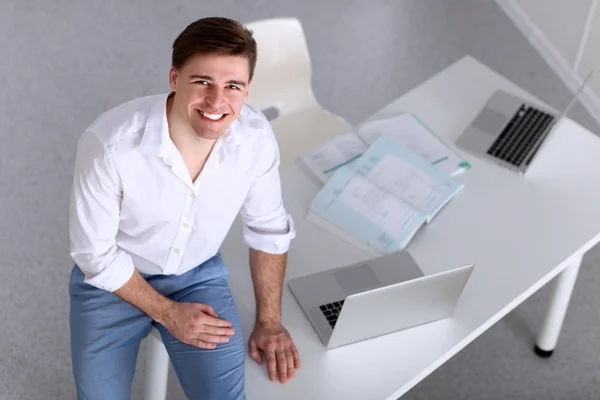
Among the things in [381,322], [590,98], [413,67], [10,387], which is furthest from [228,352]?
[590,98]

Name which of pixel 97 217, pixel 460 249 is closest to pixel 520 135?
pixel 460 249

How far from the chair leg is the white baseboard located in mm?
2584

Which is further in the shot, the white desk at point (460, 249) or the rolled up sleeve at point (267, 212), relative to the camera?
the rolled up sleeve at point (267, 212)

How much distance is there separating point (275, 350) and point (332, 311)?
19 cm

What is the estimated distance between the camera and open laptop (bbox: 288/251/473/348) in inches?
79.0

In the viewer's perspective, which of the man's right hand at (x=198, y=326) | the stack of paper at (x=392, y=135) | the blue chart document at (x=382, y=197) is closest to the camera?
the man's right hand at (x=198, y=326)

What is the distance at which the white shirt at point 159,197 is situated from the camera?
6.53ft

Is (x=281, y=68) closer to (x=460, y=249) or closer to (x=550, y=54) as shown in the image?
(x=460, y=249)

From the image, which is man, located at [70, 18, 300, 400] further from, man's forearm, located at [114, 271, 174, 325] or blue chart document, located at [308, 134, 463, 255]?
blue chart document, located at [308, 134, 463, 255]

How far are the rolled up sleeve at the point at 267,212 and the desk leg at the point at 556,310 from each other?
934 millimetres

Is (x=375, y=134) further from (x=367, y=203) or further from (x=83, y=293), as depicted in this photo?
(x=83, y=293)

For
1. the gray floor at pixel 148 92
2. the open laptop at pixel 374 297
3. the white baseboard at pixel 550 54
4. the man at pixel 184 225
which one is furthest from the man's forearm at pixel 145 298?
the white baseboard at pixel 550 54

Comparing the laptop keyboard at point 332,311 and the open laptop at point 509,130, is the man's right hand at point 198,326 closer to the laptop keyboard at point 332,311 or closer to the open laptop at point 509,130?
the laptop keyboard at point 332,311

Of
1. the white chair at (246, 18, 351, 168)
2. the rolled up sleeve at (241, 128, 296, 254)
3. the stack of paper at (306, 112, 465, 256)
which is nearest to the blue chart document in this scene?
the stack of paper at (306, 112, 465, 256)
